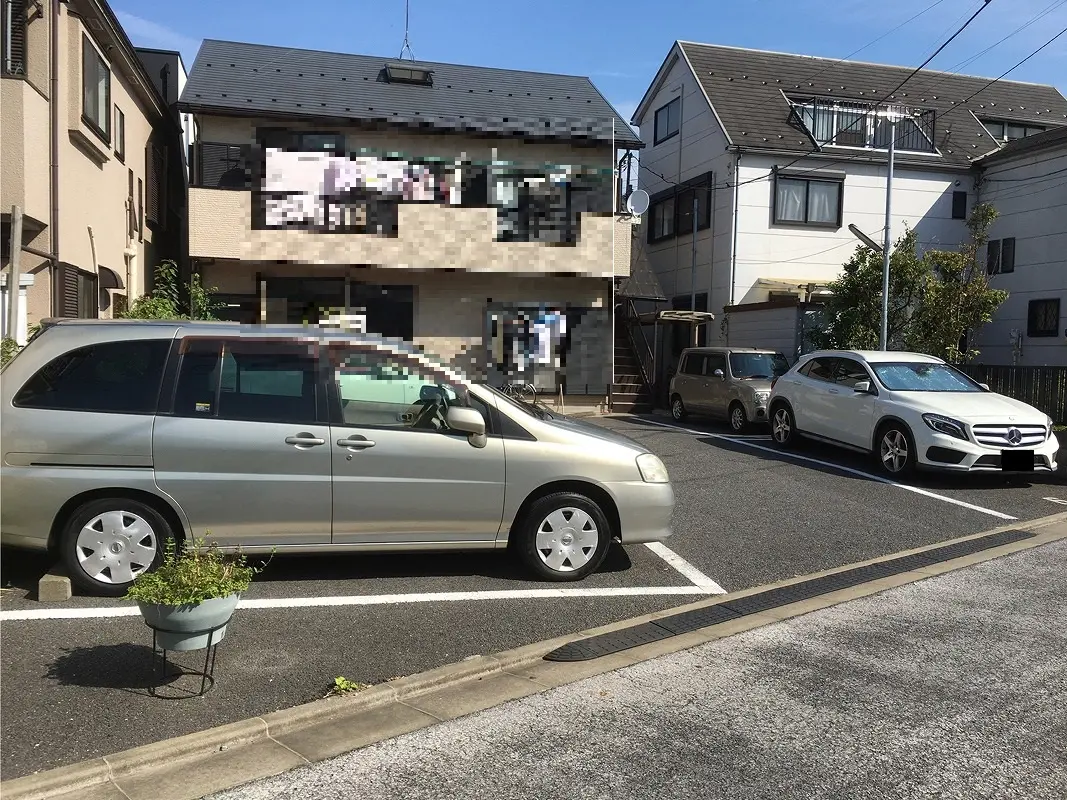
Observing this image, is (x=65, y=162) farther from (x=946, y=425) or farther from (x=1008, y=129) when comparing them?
(x=1008, y=129)

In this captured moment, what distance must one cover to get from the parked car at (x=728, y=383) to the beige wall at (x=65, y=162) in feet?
34.0

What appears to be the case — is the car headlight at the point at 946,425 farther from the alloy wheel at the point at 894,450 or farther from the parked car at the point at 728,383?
the parked car at the point at 728,383

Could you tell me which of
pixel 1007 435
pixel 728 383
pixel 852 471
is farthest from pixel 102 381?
pixel 728 383

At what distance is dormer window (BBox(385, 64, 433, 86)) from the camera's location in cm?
1677

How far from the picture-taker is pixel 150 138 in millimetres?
15422

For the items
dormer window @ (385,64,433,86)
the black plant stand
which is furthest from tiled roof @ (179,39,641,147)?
the black plant stand

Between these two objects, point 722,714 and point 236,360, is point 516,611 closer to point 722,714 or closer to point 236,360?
point 722,714

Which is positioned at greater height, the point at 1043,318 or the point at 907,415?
the point at 1043,318

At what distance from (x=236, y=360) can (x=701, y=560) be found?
3.82 metres

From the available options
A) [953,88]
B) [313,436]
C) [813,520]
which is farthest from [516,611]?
[953,88]

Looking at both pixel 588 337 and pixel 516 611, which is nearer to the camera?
pixel 516 611

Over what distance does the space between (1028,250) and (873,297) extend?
777 cm

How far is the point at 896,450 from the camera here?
33.1 ft

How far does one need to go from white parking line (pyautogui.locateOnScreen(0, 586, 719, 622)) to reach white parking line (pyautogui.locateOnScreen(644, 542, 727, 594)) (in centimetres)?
7
